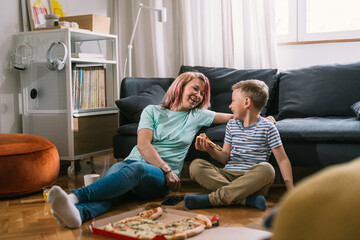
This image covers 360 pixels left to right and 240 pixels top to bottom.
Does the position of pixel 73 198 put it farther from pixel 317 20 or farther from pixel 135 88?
pixel 317 20

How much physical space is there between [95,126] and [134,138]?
24.6 inches

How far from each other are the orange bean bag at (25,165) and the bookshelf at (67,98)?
40cm

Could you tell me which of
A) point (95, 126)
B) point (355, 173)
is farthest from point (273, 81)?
point (355, 173)

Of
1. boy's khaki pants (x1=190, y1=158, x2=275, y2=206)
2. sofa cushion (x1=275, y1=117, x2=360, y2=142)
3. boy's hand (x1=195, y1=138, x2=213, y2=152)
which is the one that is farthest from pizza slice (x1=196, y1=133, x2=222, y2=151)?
sofa cushion (x1=275, y1=117, x2=360, y2=142)

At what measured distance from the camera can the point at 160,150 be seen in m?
2.42

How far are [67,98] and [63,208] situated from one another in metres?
1.45

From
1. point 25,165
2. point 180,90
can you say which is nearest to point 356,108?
point 180,90

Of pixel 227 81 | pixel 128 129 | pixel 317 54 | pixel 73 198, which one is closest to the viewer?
pixel 73 198

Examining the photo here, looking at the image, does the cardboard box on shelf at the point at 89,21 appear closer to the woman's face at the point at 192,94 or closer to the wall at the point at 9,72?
the wall at the point at 9,72

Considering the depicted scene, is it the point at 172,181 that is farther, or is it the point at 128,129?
the point at 128,129

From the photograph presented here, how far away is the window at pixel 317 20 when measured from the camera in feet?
11.2

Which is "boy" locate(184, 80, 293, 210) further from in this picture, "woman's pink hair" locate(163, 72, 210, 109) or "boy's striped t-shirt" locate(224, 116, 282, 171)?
"woman's pink hair" locate(163, 72, 210, 109)

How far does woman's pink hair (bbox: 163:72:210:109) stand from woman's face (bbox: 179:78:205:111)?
3 centimetres

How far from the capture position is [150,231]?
5.59 feet
